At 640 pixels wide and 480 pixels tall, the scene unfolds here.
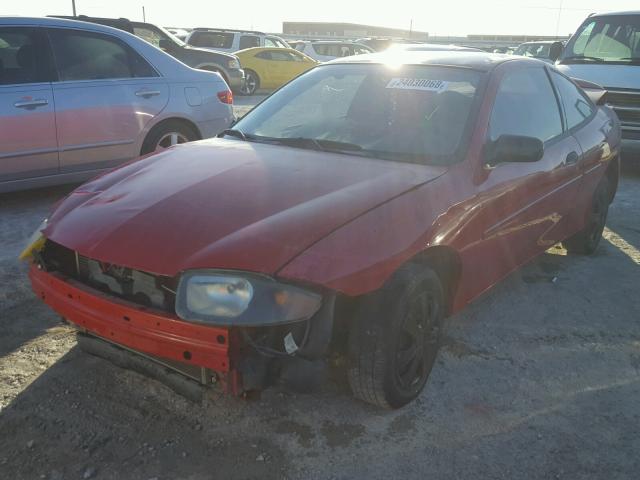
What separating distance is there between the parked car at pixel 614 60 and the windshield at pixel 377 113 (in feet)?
17.1

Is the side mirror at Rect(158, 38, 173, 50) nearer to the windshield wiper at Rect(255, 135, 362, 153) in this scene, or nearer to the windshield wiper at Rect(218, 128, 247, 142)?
the windshield wiper at Rect(218, 128, 247, 142)

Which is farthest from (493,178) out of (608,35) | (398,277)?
(608,35)

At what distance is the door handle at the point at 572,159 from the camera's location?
3.84m

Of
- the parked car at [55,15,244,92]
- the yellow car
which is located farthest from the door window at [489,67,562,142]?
the yellow car

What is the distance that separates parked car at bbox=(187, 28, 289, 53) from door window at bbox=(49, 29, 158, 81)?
1259cm

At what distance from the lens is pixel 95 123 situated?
5.37 metres

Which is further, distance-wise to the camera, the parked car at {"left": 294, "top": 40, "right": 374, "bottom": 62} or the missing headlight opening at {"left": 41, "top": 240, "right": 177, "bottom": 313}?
the parked car at {"left": 294, "top": 40, "right": 374, "bottom": 62}

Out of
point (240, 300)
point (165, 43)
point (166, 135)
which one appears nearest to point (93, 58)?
point (166, 135)

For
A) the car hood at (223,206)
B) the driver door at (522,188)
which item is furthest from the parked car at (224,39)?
the car hood at (223,206)

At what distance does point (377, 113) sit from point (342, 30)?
250 feet

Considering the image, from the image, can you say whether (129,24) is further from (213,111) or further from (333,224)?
(333,224)

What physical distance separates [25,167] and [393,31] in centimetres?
7934

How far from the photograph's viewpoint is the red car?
2.19m

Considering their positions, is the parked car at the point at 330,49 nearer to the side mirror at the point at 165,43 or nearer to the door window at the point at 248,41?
the door window at the point at 248,41
